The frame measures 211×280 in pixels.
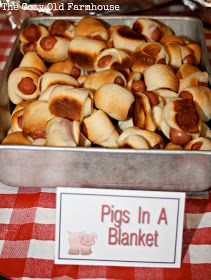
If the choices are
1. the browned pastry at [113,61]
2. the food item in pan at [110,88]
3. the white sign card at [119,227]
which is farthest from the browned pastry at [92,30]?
the white sign card at [119,227]

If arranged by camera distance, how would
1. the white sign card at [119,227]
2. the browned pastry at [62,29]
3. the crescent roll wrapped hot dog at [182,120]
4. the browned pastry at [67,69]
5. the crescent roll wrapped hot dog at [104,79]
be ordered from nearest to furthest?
the white sign card at [119,227] < the crescent roll wrapped hot dog at [182,120] < the crescent roll wrapped hot dog at [104,79] < the browned pastry at [67,69] < the browned pastry at [62,29]

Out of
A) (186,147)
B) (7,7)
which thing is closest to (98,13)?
(7,7)

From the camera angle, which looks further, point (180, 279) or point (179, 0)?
point (179, 0)

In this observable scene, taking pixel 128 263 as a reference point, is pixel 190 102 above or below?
above

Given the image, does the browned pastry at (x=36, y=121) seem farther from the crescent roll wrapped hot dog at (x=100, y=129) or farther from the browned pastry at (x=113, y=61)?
the browned pastry at (x=113, y=61)

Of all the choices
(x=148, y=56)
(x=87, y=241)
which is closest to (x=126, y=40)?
(x=148, y=56)

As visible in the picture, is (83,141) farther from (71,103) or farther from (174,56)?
(174,56)

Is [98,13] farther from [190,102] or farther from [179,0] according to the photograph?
[190,102]
